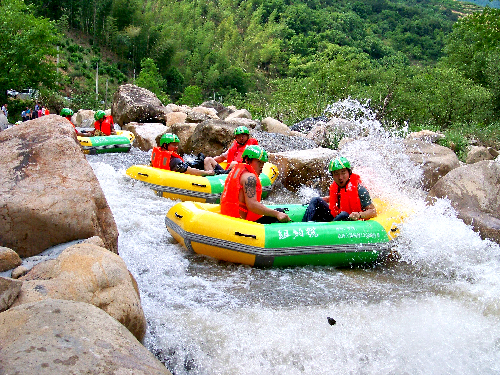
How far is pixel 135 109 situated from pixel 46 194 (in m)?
12.6

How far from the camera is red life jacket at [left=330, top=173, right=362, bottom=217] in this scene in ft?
18.3

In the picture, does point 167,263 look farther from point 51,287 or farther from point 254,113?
point 254,113

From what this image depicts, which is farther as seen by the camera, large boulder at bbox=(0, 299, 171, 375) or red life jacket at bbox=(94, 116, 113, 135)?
red life jacket at bbox=(94, 116, 113, 135)

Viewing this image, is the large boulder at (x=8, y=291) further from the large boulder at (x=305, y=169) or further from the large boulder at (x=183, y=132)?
the large boulder at (x=183, y=132)

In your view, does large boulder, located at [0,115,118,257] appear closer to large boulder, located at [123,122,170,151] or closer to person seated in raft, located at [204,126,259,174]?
person seated in raft, located at [204,126,259,174]

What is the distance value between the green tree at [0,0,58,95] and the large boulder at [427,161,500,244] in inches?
886

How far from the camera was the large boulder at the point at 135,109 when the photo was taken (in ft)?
52.7

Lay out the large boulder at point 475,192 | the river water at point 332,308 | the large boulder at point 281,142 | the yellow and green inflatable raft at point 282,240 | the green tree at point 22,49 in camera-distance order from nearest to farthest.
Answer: the river water at point 332,308 < the yellow and green inflatable raft at point 282,240 < the large boulder at point 475,192 < the large boulder at point 281,142 < the green tree at point 22,49

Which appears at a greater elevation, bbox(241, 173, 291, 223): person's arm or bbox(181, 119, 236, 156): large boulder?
bbox(241, 173, 291, 223): person's arm

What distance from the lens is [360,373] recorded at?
333 cm

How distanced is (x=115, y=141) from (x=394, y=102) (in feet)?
38.3

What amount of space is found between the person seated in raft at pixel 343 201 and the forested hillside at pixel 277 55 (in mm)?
10931

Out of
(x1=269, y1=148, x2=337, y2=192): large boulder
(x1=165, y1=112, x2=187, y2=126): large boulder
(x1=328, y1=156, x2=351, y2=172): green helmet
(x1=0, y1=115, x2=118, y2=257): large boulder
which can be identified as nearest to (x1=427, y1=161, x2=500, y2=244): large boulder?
(x1=328, y1=156, x2=351, y2=172): green helmet

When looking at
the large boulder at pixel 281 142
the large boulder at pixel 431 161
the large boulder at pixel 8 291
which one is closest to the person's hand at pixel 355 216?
the large boulder at pixel 431 161
